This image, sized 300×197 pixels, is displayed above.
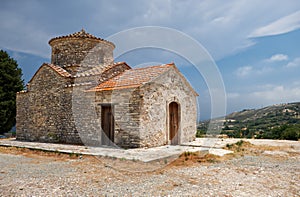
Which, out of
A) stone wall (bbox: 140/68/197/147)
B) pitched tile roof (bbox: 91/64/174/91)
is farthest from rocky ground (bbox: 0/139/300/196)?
pitched tile roof (bbox: 91/64/174/91)

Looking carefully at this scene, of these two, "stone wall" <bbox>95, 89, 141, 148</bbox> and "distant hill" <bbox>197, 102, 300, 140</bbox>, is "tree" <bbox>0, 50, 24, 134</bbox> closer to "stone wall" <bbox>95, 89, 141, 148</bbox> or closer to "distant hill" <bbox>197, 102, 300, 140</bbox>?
"stone wall" <bbox>95, 89, 141, 148</bbox>

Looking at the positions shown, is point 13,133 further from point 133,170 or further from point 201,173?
point 201,173

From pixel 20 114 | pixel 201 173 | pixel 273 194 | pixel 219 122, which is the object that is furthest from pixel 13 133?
pixel 273 194

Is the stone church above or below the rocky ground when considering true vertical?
above

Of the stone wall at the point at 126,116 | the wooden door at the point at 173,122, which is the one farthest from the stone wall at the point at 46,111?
the wooden door at the point at 173,122

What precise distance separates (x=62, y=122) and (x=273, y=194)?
965 cm

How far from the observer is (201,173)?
5340 millimetres

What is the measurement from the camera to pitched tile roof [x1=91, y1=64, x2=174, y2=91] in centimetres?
911

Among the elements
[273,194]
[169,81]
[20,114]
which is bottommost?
[273,194]

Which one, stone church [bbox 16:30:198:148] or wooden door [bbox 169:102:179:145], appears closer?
stone church [bbox 16:30:198:148]

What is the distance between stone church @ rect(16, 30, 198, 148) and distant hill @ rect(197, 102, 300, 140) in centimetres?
355

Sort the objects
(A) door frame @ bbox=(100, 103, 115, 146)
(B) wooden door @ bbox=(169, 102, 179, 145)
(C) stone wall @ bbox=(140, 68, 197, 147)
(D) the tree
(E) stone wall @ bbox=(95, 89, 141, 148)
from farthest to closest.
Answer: (D) the tree, (B) wooden door @ bbox=(169, 102, 179, 145), (A) door frame @ bbox=(100, 103, 115, 146), (C) stone wall @ bbox=(140, 68, 197, 147), (E) stone wall @ bbox=(95, 89, 141, 148)

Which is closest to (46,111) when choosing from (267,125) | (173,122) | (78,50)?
(78,50)

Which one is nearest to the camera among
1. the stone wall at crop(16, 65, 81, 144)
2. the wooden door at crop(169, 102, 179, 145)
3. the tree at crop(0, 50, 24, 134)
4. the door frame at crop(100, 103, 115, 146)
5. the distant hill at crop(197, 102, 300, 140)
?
the door frame at crop(100, 103, 115, 146)
